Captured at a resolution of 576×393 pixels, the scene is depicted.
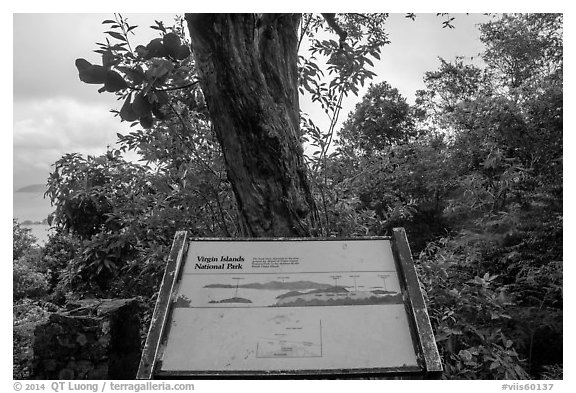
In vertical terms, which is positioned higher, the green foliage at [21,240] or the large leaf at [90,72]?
the green foliage at [21,240]

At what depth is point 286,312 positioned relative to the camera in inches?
67.9

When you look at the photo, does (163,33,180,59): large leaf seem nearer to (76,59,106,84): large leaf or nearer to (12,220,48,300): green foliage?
(76,59,106,84): large leaf

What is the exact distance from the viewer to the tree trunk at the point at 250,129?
249cm

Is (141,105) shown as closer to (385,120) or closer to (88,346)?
(88,346)

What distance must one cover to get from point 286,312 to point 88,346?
139cm

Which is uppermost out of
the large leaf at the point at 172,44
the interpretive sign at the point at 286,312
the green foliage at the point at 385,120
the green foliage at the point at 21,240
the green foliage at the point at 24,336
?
the green foliage at the point at 385,120

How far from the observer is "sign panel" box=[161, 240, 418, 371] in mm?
1607

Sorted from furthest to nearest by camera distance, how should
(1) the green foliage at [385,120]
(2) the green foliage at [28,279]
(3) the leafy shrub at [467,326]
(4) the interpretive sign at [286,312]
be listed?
(1) the green foliage at [385,120] < (2) the green foliage at [28,279] < (3) the leafy shrub at [467,326] < (4) the interpretive sign at [286,312]

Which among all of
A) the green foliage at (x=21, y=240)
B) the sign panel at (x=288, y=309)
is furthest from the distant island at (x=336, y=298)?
the green foliage at (x=21, y=240)

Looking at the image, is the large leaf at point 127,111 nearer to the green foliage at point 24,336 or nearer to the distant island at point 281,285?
the distant island at point 281,285

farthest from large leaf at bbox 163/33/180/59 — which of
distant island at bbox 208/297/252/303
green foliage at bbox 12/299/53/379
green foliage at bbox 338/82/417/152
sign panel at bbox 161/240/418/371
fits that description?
green foliage at bbox 338/82/417/152

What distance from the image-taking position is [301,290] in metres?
1.79
